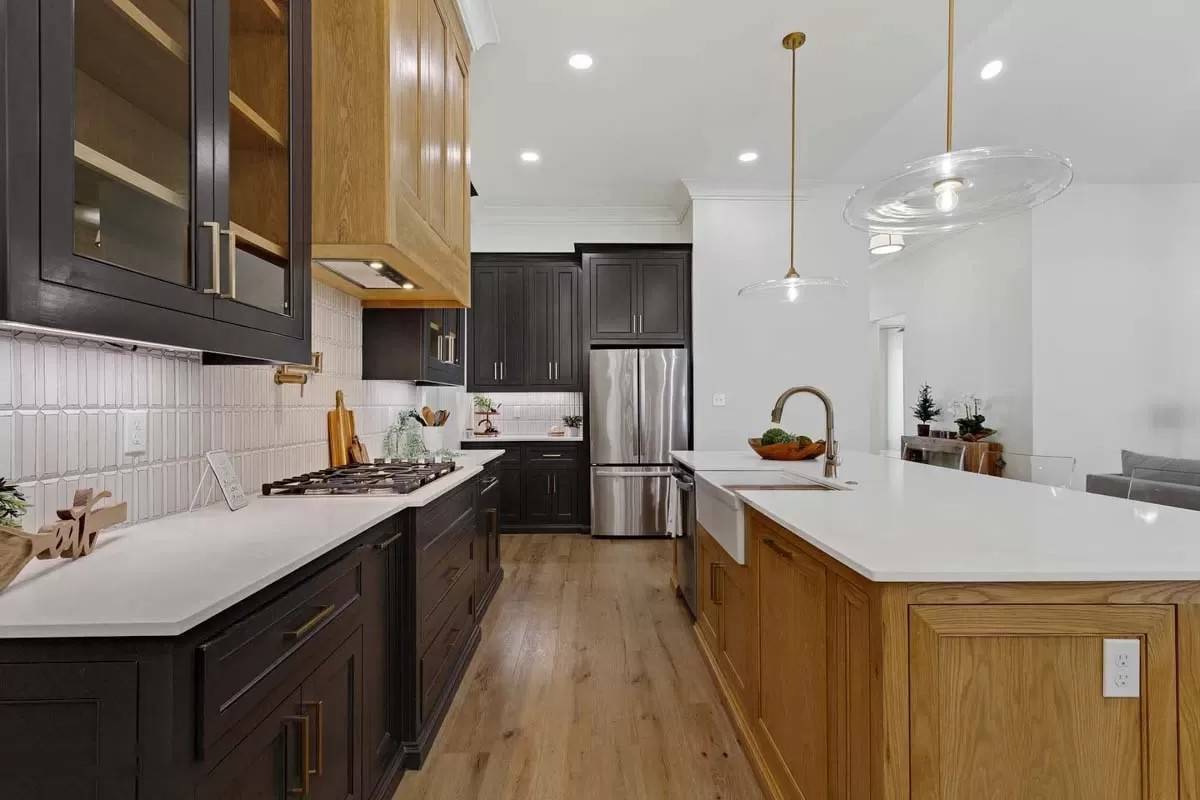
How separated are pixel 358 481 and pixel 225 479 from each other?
1.53ft

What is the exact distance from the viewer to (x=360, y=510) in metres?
1.72

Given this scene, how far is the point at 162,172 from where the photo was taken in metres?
1.19

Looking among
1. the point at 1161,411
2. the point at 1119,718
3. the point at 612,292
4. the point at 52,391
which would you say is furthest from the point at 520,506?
the point at 1161,411

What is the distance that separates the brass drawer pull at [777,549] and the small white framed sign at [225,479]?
160cm

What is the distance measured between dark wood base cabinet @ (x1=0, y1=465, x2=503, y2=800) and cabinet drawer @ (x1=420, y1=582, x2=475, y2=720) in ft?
0.07

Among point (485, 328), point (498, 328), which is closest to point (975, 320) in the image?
point (498, 328)

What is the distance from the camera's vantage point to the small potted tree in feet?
23.1

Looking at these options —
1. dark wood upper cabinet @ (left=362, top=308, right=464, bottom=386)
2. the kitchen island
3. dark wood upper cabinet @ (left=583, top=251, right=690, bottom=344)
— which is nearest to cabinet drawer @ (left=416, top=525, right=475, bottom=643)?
dark wood upper cabinet @ (left=362, top=308, right=464, bottom=386)

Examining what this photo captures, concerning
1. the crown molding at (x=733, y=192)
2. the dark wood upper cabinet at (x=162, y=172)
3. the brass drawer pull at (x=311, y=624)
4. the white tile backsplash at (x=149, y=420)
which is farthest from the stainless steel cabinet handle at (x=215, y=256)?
the crown molding at (x=733, y=192)

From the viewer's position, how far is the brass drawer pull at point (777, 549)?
164cm

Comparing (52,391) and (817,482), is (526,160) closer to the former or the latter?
(817,482)

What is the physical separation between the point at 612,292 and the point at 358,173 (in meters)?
3.55

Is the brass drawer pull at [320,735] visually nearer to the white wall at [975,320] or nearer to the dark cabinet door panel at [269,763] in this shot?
the dark cabinet door panel at [269,763]

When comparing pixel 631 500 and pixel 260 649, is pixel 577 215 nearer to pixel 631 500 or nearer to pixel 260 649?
pixel 631 500
